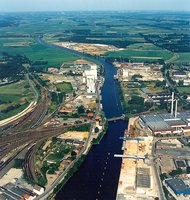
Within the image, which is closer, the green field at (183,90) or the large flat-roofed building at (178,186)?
the large flat-roofed building at (178,186)

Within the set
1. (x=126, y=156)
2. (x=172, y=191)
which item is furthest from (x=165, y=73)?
(x=172, y=191)

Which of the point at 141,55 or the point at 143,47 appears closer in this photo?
the point at 141,55

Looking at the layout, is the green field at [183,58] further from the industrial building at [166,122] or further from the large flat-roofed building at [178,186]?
the large flat-roofed building at [178,186]

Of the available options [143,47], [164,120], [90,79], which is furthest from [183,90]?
[143,47]

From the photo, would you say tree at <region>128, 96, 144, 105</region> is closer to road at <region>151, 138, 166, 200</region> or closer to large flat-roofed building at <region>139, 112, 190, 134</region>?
large flat-roofed building at <region>139, 112, 190, 134</region>

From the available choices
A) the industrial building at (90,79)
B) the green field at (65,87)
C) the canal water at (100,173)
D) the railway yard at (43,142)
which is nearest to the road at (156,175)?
the canal water at (100,173)

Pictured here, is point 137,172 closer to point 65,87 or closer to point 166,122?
point 166,122
